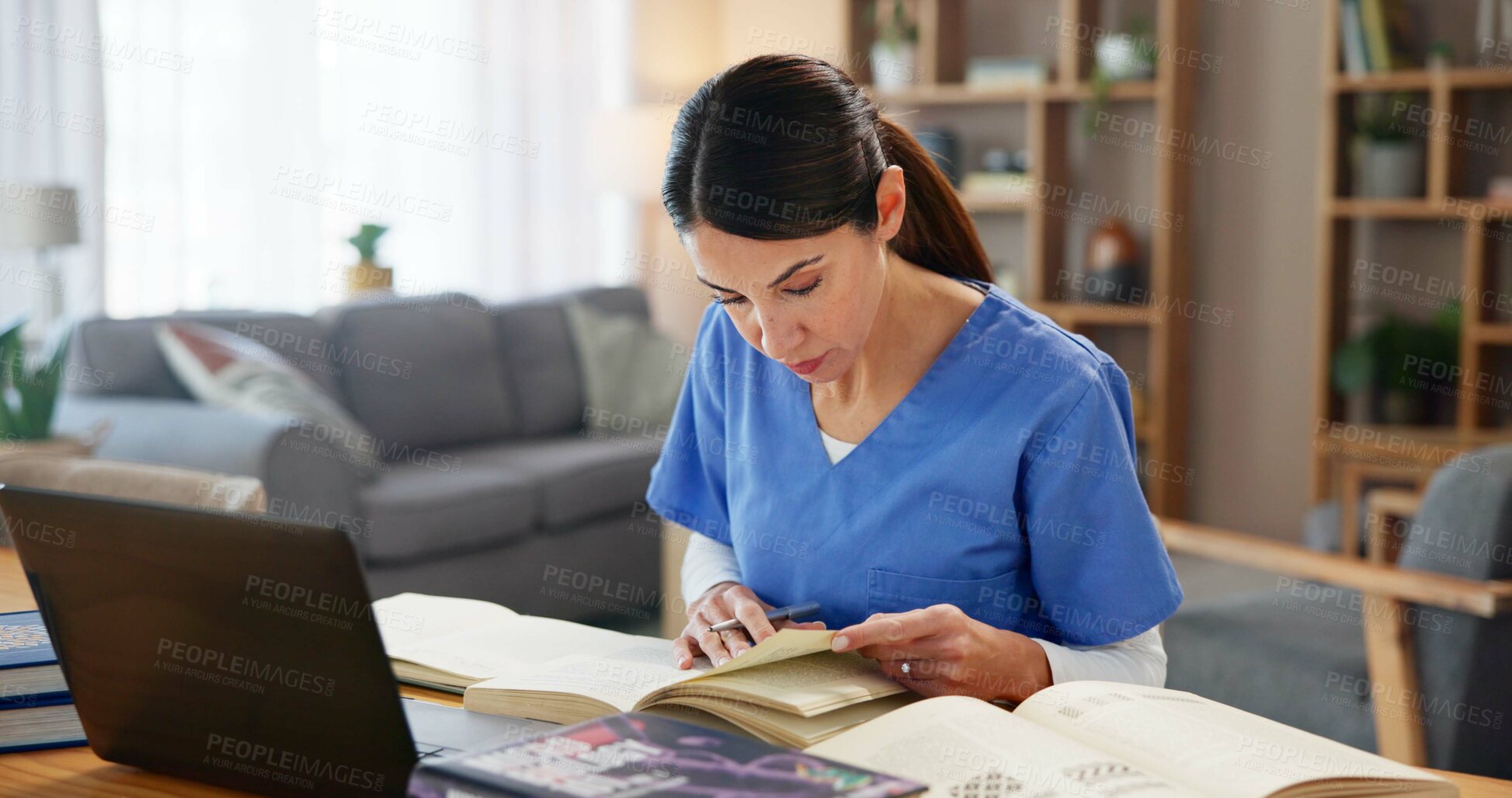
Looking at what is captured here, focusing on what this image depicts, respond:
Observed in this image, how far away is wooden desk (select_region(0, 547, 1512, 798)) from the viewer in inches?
35.5

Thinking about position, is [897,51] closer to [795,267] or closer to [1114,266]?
[1114,266]

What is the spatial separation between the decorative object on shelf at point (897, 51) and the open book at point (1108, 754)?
4225 millimetres

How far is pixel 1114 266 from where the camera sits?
4512 mm

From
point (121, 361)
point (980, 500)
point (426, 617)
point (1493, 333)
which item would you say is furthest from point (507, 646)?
point (1493, 333)

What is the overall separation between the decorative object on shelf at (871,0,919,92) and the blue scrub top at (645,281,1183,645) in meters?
3.66

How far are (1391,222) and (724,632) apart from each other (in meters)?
3.66

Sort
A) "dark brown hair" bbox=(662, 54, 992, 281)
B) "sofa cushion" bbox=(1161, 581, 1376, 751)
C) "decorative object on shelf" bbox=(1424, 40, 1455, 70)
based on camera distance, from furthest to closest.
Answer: "decorative object on shelf" bbox=(1424, 40, 1455, 70)
"sofa cushion" bbox=(1161, 581, 1376, 751)
"dark brown hair" bbox=(662, 54, 992, 281)

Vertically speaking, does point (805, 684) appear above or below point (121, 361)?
above

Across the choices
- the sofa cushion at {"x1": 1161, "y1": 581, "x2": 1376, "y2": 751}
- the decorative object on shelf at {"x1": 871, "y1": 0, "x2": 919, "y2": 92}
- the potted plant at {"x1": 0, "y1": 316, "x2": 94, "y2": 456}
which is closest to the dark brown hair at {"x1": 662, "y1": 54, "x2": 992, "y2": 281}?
the sofa cushion at {"x1": 1161, "y1": 581, "x2": 1376, "y2": 751}

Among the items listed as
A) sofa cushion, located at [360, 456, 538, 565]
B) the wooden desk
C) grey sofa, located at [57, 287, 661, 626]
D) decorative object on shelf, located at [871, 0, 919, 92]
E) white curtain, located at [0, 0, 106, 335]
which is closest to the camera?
the wooden desk

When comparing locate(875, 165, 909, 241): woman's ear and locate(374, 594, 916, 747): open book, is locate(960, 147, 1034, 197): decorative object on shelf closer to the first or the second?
locate(875, 165, 909, 241): woman's ear

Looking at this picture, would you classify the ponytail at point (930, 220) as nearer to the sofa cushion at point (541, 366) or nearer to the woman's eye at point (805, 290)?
the woman's eye at point (805, 290)

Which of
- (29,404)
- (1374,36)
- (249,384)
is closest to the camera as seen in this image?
(29,404)

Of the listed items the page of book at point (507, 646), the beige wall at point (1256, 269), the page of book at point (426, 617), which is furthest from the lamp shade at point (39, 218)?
the beige wall at point (1256, 269)
